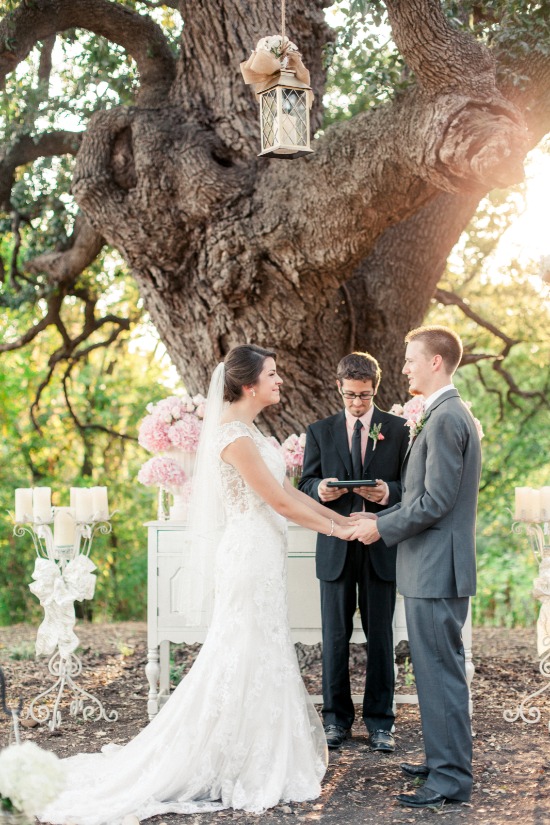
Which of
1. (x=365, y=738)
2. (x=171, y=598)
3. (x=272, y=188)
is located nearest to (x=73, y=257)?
(x=272, y=188)

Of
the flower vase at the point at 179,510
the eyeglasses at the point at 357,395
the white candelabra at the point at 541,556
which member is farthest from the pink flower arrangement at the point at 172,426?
the white candelabra at the point at 541,556

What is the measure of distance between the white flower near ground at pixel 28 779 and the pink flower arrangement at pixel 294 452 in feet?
11.1

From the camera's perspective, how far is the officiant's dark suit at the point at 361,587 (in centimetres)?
493

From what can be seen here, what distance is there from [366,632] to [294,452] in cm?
134

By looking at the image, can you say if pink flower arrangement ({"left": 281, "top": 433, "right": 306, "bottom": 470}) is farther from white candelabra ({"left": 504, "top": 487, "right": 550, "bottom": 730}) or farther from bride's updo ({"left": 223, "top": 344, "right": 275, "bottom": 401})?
bride's updo ({"left": 223, "top": 344, "right": 275, "bottom": 401})

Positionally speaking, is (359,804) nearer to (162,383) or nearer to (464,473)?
(464,473)

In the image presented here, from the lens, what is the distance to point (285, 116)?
4.38 meters

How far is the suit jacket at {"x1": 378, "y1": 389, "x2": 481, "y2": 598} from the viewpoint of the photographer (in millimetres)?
3912

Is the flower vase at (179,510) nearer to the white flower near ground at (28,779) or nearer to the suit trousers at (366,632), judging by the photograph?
the suit trousers at (366,632)

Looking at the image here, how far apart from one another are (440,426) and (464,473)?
23 centimetres

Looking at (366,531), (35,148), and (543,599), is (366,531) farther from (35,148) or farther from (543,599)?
(35,148)

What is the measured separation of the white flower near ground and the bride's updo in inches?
84.5

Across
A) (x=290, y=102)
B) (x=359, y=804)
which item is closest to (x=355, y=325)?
(x=290, y=102)

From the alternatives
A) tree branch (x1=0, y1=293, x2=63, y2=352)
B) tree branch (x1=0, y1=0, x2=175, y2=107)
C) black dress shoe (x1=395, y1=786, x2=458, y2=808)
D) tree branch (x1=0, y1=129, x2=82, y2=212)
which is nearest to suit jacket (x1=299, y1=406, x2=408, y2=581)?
black dress shoe (x1=395, y1=786, x2=458, y2=808)
